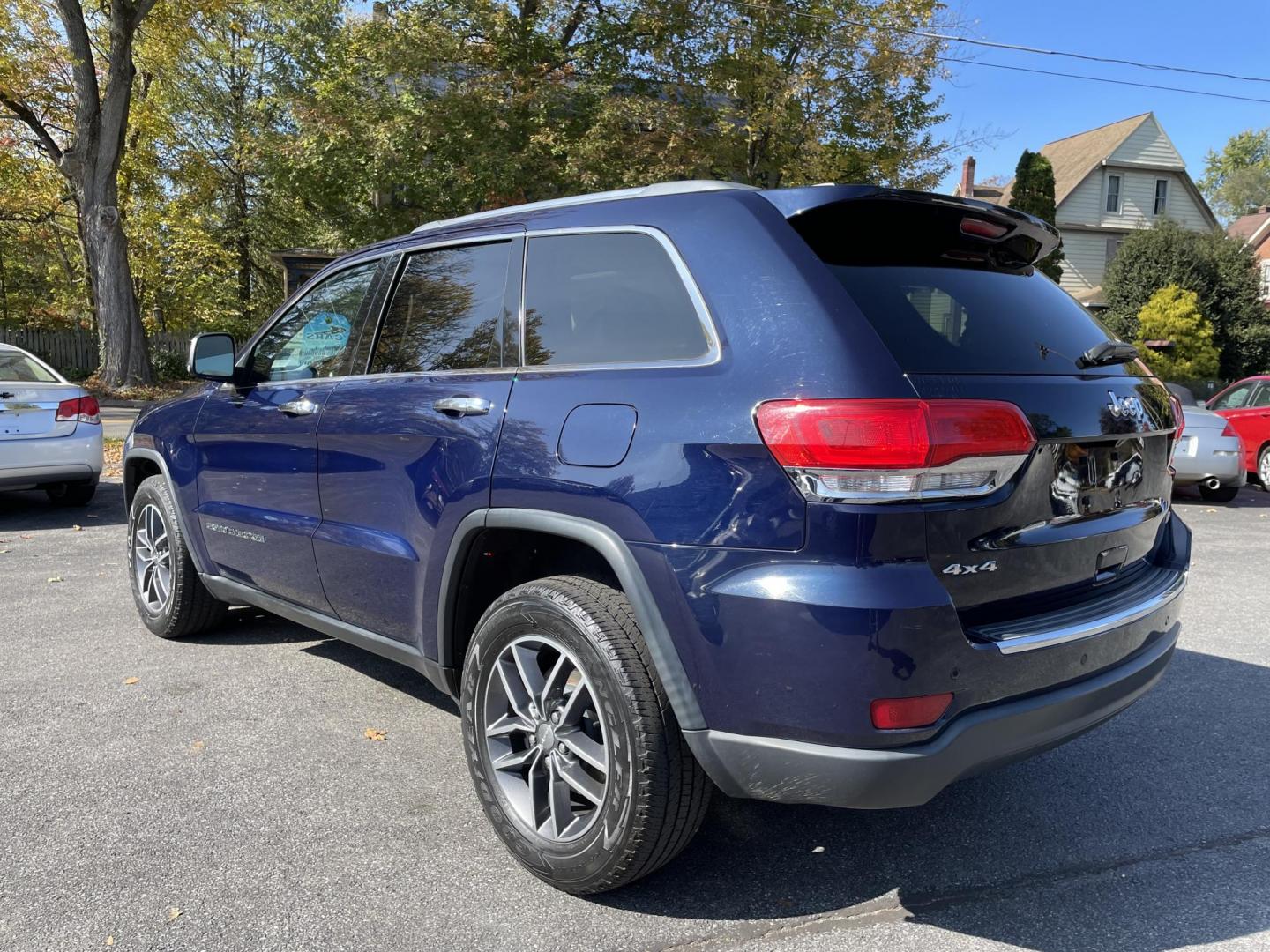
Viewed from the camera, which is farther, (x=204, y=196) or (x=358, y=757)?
(x=204, y=196)

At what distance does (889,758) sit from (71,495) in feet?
29.7

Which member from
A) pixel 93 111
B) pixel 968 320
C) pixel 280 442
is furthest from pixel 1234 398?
pixel 93 111

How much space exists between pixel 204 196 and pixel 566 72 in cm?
1452

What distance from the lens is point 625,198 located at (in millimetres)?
2832

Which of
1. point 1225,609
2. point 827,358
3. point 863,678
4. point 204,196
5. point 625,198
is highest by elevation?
point 204,196

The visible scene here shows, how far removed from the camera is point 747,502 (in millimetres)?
2207

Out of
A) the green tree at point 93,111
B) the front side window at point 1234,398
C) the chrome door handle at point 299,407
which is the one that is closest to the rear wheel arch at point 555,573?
the chrome door handle at point 299,407

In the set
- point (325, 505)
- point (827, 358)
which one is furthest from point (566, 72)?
point (827, 358)

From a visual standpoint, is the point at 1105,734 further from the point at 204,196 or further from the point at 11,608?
the point at 204,196

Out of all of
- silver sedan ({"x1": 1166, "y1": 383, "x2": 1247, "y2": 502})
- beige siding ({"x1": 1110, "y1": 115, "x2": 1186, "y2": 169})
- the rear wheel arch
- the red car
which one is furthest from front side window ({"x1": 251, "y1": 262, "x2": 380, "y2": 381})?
beige siding ({"x1": 1110, "y1": 115, "x2": 1186, "y2": 169})

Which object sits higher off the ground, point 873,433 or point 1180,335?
point 1180,335

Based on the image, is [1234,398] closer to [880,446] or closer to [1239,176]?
[880,446]

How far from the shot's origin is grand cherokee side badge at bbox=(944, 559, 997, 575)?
7.14 feet

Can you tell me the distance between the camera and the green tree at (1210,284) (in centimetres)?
2678
